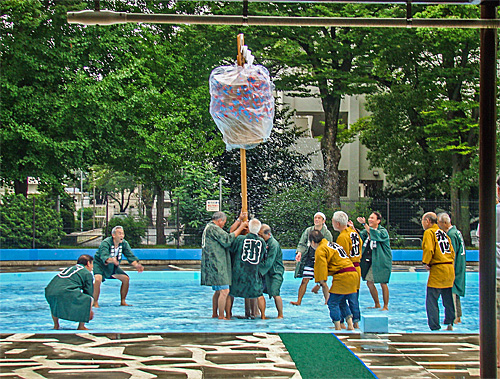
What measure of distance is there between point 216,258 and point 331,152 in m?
18.8

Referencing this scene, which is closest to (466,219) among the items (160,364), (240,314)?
(240,314)

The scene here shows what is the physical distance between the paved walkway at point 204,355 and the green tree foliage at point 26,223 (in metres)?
15.1

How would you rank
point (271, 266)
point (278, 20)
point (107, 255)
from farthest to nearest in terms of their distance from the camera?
point (107, 255), point (271, 266), point (278, 20)

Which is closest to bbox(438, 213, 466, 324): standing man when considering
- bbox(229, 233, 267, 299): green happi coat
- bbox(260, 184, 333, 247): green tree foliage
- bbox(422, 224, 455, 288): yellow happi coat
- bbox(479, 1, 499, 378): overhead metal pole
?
bbox(422, 224, 455, 288): yellow happi coat

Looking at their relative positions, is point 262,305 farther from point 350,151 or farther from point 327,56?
point 350,151

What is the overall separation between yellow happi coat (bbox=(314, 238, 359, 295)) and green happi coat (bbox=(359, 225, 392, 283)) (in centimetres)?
208

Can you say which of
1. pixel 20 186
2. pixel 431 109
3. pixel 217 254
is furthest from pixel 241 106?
pixel 431 109

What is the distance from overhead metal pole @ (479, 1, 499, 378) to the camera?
18.6 ft

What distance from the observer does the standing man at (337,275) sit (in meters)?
9.45

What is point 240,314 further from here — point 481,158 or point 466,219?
point 466,219

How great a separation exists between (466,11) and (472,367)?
22129 millimetres

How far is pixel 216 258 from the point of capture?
10.8 meters

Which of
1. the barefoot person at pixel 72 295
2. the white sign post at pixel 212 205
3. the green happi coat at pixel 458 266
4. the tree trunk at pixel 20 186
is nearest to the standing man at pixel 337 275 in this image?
the green happi coat at pixel 458 266

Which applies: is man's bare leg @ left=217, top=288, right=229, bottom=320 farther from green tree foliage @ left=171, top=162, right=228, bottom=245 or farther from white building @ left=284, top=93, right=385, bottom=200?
white building @ left=284, top=93, right=385, bottom=200
